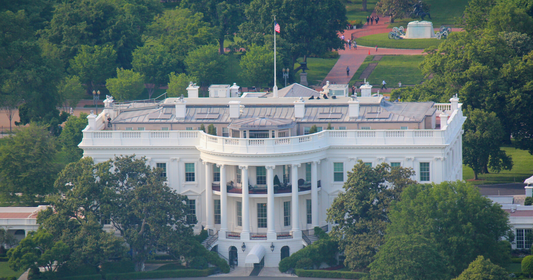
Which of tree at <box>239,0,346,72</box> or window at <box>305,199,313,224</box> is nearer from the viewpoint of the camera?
window at <box>305,199,313,224</box>

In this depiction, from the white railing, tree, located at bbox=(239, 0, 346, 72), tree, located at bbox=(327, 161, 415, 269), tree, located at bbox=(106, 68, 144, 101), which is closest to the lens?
tree, located at bbox=(327, 161, 415, 269)

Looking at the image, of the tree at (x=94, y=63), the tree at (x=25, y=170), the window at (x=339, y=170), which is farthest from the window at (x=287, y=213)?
the tree at (x=94, y=63)

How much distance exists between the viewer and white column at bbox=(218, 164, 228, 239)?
4604 inches

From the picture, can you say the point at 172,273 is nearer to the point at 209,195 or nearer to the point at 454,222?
the point at 209,195

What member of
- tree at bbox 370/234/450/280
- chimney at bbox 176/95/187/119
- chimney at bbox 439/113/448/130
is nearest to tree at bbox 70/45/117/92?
chimney at bbox 176/95/187/119

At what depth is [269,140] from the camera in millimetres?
114500

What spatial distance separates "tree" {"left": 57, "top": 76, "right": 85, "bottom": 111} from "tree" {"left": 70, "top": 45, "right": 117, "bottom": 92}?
6.09m

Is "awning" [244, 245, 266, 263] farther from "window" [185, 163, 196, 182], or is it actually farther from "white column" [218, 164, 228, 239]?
"window" [185, 163, 196, 182]

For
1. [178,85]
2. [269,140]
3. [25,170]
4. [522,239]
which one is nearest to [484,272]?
[522,239]

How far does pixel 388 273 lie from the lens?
103 m

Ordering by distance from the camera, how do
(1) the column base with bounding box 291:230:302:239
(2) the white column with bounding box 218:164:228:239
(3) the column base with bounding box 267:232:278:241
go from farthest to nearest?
(1) the column base with bounding box 291:230:302:239 → (2) the white column with bounding box 218:164:228:239 → (3) the column base with bounding box 267:232:278:241

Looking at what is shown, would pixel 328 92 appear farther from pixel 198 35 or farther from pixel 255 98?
pixel 198 35

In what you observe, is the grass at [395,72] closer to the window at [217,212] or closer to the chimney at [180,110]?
the chimney at [180,110]

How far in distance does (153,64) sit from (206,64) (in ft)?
25.8
